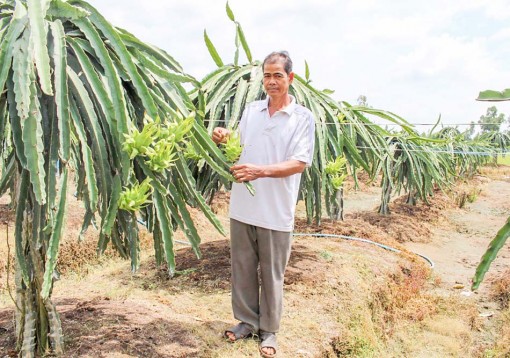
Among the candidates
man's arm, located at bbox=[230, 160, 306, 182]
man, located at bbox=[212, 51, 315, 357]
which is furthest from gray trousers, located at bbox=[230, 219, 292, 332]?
man's arm, located at bbox=[230, 160, 306, 182]

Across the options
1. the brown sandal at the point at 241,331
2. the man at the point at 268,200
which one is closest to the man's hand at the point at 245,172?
the man at the point at 268,200

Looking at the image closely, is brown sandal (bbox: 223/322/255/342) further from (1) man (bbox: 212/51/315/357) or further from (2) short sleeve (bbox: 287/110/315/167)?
(2) short sleeve (bbox: 287/110/315/167)

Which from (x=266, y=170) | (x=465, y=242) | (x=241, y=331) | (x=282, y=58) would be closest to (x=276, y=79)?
(x=282, y=58)

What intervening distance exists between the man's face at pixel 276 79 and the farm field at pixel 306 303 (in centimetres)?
155

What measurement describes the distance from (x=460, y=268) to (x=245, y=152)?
17.4 ft

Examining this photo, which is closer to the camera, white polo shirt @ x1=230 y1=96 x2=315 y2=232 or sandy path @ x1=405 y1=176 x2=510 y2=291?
white polo shirt @ x1=230 y1=96 x2=315 y2=232

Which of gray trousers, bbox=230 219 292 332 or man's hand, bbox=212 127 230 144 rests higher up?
man's hand, bbox=212 127 230 144

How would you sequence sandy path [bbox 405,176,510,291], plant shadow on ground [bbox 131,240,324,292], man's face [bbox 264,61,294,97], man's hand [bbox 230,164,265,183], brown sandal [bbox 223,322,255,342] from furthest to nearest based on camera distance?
1. sandy path [bbox 405,176,510,291]
2. plant shadow on ground [bbox 131,240,324,292]
3. brown sandal [bbox 223,322,255,342]
4. man's face [bbox 264,61,294,97]
5. man's hand [bbox 230,164,265,183]

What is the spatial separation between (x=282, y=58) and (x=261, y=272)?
4.17 ft

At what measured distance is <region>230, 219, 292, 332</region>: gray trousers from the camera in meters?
2.92

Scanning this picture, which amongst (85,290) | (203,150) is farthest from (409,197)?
(203,150)

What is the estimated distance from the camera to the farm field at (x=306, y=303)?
2986 millimetres

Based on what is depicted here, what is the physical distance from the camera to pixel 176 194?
2.52m

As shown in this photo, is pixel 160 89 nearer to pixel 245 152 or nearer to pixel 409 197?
pixel 245 152
